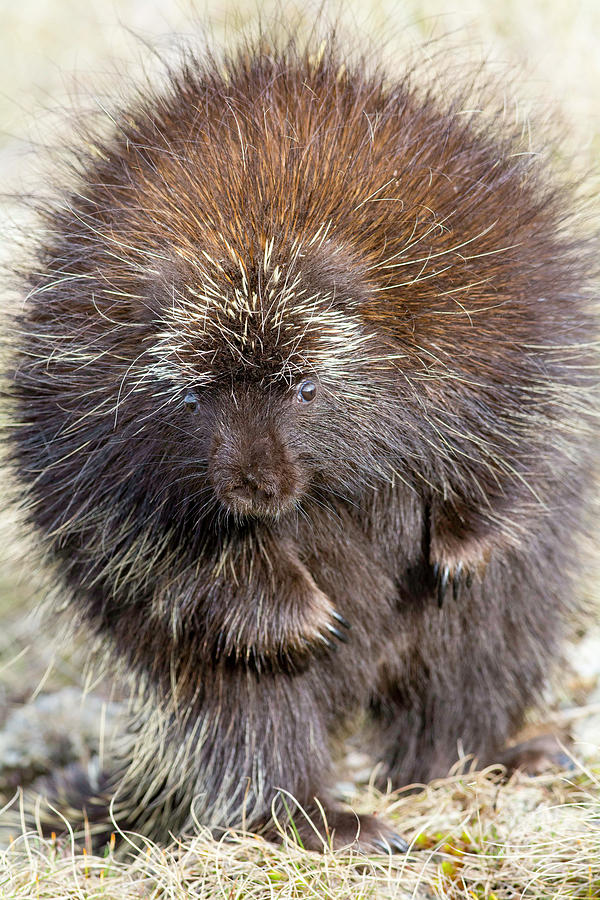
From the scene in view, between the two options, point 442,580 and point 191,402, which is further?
point 442,580

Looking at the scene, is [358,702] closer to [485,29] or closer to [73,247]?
[73,247]

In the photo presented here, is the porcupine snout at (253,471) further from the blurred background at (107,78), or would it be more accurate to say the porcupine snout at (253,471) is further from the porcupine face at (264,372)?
the blurred background at (107,78)

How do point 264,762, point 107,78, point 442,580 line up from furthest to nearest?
point 107,78
point 264,762
point 442,580

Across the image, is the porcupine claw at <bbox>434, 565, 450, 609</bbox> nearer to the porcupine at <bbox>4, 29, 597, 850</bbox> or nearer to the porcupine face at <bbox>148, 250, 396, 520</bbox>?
the porcupine at <bbox>4, 29, 597, 850</bbox>

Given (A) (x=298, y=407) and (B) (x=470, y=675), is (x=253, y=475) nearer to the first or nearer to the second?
(A) (x=298, y=407)

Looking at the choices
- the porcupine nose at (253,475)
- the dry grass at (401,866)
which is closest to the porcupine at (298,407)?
the porcupine nose at (253,475)

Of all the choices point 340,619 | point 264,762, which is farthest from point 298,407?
point 264,762

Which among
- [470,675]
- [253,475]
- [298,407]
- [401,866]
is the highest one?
[298,407]

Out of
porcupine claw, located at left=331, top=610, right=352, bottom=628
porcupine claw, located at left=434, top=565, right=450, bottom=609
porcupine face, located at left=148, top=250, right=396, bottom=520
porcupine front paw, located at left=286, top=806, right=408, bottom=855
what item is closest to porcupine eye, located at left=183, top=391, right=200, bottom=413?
porcupine face, located at left=148, top=250, right=396, bottom=520

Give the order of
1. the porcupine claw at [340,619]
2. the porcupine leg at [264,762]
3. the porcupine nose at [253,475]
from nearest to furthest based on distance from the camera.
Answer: the porcupine nose at [253,475] < the porcupine claw at [340,619] < the porcupine leg at [264,762]
